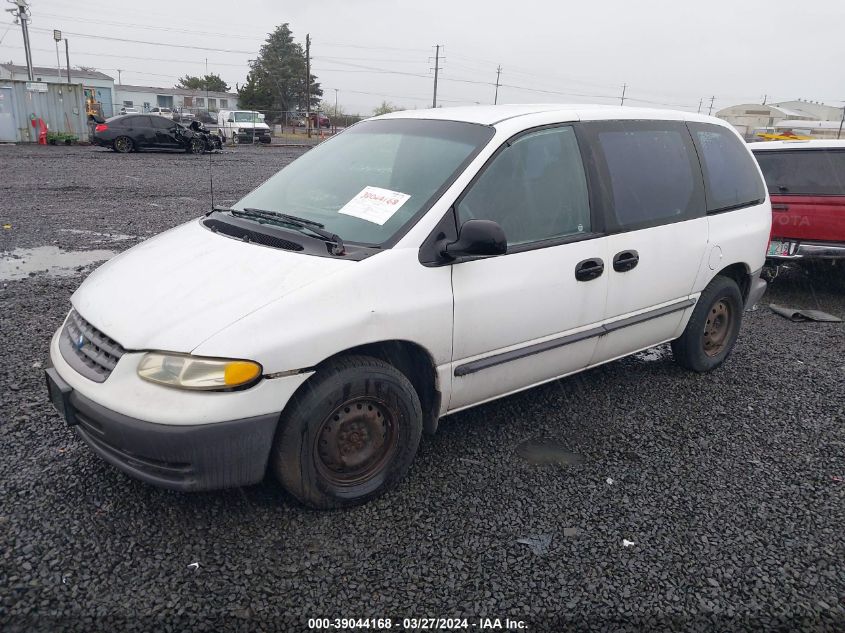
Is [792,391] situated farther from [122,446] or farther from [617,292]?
[122,446]

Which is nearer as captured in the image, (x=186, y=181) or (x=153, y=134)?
(x=186, y=181)

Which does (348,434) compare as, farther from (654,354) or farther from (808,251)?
(808,251)

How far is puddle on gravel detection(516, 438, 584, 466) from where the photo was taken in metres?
3.40

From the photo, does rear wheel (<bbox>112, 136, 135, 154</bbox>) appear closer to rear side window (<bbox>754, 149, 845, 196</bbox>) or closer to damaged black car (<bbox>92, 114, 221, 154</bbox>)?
damaged black car (<bbox>92, 114, 221, 154</bbox>)

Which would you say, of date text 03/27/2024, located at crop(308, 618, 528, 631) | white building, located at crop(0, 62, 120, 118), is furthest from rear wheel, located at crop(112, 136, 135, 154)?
white building, located at crop(0, 62, 120, 118)

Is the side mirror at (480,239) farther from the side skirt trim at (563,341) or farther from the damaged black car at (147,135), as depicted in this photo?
the damaged black car at (147,135)

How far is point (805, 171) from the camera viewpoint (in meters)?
7.01

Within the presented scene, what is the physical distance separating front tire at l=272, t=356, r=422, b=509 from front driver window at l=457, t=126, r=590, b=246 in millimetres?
906

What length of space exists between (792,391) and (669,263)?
1.49 m

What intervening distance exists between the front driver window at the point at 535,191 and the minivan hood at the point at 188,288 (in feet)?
2.84

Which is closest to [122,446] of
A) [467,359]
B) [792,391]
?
[467,359]

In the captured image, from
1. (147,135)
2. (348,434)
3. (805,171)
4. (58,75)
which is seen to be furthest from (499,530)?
(58,75)

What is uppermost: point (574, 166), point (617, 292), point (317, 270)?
point (574, 166)

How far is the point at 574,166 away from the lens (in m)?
3.55
